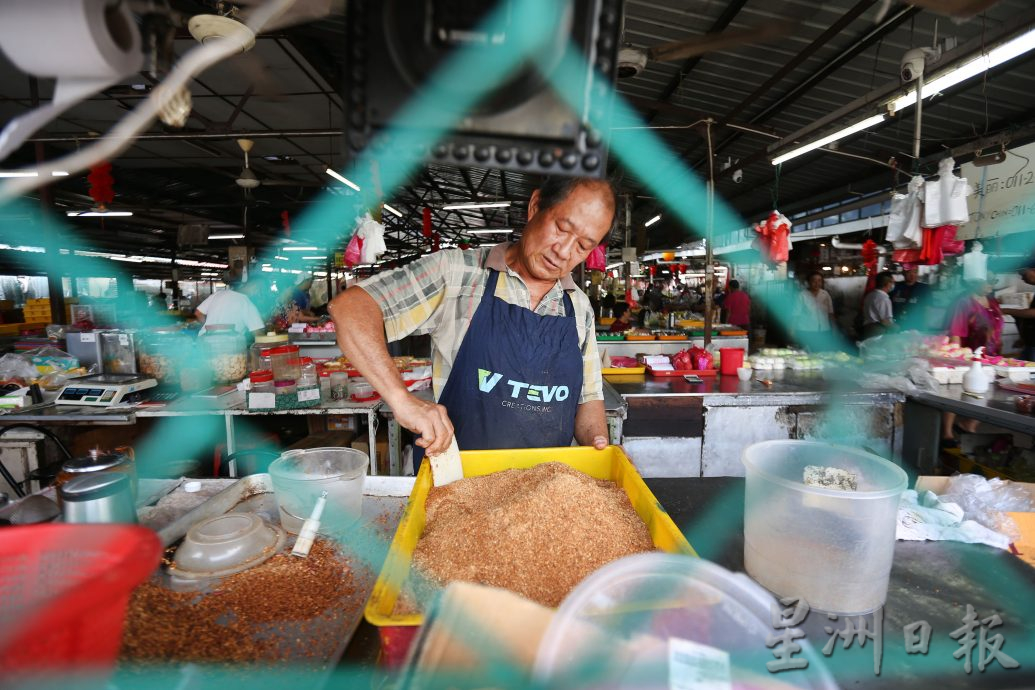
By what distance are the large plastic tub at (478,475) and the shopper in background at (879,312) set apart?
8.44 metres

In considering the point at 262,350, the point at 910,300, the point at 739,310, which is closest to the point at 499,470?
the point at 262,350

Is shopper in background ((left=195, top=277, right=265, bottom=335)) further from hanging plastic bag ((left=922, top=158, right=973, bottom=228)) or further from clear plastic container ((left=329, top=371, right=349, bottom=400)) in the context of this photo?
hanging plastic bag ((left=922, top=158, right=973, bottom=228))

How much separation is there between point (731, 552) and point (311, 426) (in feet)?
13.1

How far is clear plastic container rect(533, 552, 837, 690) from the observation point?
0.59 metres

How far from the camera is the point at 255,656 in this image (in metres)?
0.97

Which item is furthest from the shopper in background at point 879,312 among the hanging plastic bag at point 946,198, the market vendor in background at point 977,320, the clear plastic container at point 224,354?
the clear plastic container at point 224,354

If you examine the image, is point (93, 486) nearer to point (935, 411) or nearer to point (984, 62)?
point (984, 62)

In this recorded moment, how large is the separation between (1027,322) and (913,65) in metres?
5.25

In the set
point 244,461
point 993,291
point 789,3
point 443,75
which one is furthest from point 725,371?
point 993,291

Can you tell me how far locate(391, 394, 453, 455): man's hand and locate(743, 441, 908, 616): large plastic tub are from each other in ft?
2.71

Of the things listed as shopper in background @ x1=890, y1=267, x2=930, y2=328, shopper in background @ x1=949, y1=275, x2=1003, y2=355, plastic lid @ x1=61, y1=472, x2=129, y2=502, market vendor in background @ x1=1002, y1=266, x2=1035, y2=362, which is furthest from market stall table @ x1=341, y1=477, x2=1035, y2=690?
shopper in background @ x1=890, y1=267, x2=930, y2=328

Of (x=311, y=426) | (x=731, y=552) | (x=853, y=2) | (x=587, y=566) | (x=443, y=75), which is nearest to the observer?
(x=443, y=75)

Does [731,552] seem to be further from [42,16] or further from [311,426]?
[311,426]

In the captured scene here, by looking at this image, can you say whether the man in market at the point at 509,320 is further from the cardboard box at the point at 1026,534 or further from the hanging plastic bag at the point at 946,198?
the hanging plastic bag at the point at 946,198
